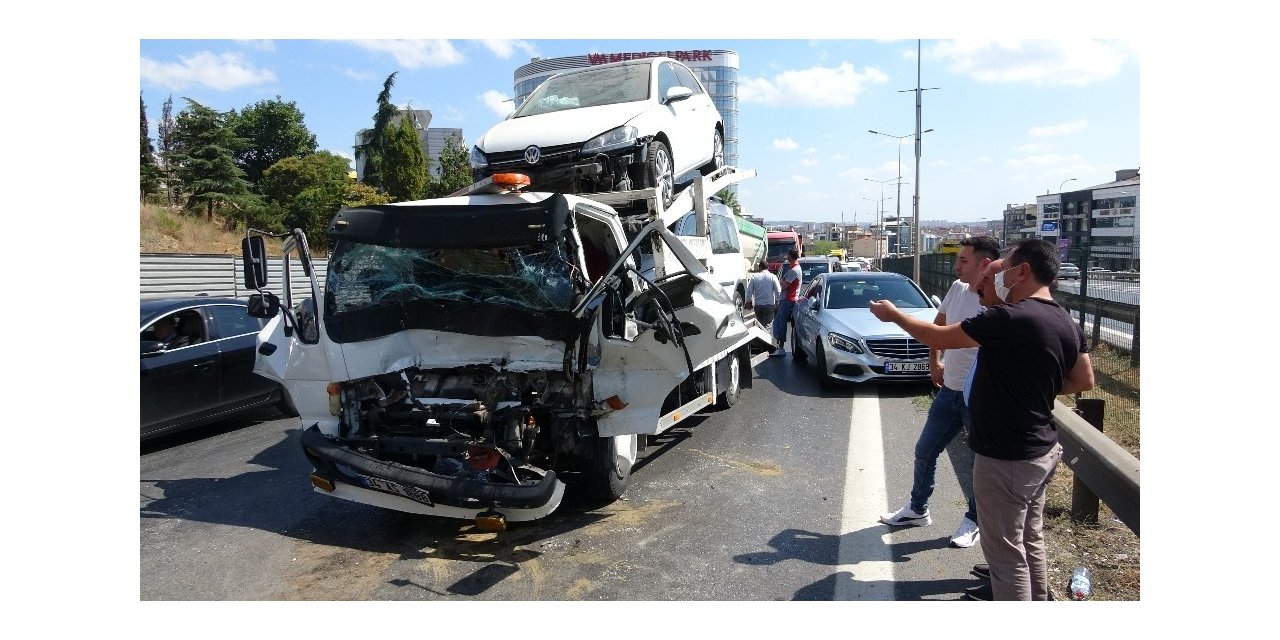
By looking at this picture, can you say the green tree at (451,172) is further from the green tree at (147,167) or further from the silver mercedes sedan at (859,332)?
the silver mercedes sedan at (859,332)

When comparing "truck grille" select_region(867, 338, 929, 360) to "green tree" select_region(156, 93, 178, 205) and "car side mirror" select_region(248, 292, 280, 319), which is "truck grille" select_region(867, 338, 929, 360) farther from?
"green tree" select_region(156, 93, 178, 205)

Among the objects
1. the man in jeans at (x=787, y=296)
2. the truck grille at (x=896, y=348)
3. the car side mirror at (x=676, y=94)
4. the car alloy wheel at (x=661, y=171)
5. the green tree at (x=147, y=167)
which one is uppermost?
the green tree at (x=147, y=167)

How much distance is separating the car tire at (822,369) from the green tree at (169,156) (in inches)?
1150

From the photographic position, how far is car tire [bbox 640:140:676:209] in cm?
708

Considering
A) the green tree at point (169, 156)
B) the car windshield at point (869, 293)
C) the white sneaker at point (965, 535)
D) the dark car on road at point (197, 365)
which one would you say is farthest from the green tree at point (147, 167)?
the white sneaker at point (965, 535)

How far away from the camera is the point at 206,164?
31.8 meters

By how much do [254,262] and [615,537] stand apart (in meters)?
3.05

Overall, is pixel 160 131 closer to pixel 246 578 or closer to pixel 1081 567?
pixel 246 578

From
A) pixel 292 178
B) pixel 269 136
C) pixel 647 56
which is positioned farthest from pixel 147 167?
pixel 647 56

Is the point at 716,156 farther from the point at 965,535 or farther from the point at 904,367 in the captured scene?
the point at 965,535

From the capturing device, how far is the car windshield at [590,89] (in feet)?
25.7

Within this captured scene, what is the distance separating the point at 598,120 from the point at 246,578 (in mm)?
4447

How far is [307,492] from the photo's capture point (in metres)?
6.20
